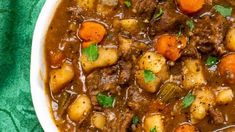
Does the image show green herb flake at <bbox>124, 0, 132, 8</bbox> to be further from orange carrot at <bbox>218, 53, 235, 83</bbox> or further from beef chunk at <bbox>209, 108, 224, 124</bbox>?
beef chunk at <bbox>209, 108, 224, 124</bbox>

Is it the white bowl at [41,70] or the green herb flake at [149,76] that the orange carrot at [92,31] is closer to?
the white bowl at [41,70]

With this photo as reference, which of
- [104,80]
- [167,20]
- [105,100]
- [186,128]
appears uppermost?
[167,20]

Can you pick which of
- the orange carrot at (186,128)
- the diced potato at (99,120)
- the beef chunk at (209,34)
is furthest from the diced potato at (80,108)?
the beef chunk at (209,34)

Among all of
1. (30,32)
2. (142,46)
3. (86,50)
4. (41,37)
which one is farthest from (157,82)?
(30,32)

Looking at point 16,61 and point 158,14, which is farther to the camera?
point 16,61

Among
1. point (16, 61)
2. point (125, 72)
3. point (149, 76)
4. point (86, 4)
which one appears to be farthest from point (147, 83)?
point (16, 61)

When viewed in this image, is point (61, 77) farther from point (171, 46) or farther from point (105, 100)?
point (171, 46)
